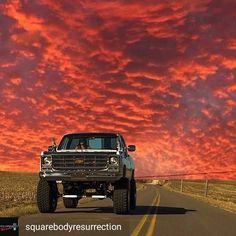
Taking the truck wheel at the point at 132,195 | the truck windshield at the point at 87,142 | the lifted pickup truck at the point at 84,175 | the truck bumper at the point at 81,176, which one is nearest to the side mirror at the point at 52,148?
the lifted pickup truck at the point at 84,175

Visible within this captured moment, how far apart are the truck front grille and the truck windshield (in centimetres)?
157

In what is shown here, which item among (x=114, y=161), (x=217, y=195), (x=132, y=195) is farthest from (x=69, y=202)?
(x=217, y=195)

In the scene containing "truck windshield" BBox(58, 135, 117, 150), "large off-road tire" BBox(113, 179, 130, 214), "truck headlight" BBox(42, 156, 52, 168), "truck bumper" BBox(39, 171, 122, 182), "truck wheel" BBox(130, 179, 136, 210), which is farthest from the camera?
"truck wheel" BBox(130, 179, 136, 210)

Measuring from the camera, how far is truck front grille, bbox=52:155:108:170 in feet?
62.7

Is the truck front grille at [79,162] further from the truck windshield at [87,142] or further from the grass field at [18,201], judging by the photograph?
the grass field at [18,201]

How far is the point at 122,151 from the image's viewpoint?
65.8 ft

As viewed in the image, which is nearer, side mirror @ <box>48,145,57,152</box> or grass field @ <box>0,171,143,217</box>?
grass field @ <box>0,171,143,217</box>

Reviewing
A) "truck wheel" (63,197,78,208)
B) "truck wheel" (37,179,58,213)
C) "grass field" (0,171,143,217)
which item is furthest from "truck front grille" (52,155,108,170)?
"truck wheel" (63,197,78,208)

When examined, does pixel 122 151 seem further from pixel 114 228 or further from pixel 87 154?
pixel 114 228

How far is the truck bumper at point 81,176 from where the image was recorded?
744 inches

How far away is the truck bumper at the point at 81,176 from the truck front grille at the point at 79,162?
20cm

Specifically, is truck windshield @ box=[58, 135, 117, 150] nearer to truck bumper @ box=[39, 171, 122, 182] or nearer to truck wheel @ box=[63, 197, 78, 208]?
truck bumper @ box=[39, 171, 122, 182]

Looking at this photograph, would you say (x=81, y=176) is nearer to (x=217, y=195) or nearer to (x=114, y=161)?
(x=114, y=161)

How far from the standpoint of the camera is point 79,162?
63.1 feet
